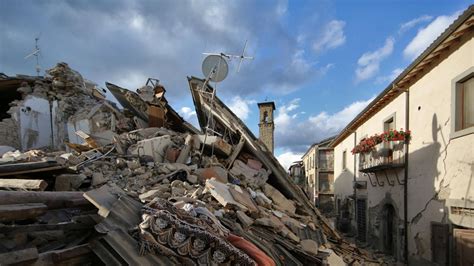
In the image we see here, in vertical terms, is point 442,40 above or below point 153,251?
above

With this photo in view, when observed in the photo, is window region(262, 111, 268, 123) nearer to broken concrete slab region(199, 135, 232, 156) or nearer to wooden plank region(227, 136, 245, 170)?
wooden plank region(227, 136, 245, 170)

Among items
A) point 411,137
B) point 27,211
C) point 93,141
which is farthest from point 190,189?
point 411,137

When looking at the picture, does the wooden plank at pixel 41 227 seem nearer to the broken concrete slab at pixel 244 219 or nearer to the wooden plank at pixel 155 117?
the broken concrete slab at pixel 244 219

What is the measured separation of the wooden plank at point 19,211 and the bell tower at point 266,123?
18.4 meters

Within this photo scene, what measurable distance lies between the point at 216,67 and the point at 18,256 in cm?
695

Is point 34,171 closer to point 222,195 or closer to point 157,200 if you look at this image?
point 157,200

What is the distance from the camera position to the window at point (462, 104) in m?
7.03

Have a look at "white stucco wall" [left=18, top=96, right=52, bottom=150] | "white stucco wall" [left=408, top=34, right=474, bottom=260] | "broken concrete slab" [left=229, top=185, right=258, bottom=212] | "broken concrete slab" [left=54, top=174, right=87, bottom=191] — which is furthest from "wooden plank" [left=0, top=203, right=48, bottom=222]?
"white stucco wall" [left=18, top=96, right=52, bottom=150]

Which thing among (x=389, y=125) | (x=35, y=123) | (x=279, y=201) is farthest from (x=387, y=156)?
(x=35, y=123)

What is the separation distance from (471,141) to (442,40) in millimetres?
2639

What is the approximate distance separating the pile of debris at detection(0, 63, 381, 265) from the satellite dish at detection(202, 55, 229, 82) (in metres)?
0.50

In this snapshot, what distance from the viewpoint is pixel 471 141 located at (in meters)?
6.71

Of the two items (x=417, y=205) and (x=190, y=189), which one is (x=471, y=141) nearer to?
(x=417, y=205)

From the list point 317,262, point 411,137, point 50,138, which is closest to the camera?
point 317,262
